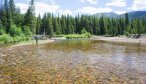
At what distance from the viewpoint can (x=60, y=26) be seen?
155m

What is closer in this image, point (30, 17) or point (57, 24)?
point (30, 17)

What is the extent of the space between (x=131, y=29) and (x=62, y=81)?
13149 centimetres

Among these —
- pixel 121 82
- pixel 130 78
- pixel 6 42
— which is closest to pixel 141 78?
pixel 130 78

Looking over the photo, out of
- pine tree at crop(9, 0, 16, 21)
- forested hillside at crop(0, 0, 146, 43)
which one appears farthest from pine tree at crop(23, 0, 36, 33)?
pine tree at crop(9, 0, 16, 21)

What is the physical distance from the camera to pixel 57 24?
150 m

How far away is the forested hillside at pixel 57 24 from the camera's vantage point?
9881cm

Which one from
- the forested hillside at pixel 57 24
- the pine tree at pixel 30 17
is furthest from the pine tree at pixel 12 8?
the pine tree at pixel 30 17

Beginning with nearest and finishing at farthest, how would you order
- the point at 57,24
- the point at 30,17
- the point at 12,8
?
the point at 12,8
the point at 30,17
the point at 57,24

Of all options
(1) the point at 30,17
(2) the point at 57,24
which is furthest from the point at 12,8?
(2) the point at 57,24

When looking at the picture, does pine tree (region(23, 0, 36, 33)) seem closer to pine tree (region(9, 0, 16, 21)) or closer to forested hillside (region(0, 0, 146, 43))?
forested hillside (region(0, 0, 146, 43))

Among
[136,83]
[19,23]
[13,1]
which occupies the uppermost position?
[13,1]

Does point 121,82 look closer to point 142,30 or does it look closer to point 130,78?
point 130,78

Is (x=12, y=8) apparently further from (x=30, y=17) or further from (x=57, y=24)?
(x=57, y=24)

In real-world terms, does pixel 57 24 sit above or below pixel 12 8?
below
